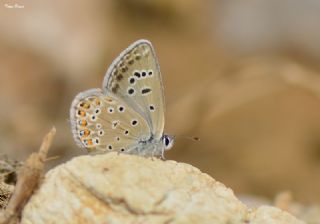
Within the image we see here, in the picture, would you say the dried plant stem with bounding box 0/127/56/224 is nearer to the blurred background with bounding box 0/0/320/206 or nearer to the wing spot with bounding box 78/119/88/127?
the wing spot with bounding box 78/119/88/127

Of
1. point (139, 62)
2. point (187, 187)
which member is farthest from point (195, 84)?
point (187, 187)

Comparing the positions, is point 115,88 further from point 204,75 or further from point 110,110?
point 204,75

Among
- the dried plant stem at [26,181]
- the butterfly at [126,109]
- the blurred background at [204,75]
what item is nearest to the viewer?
the dried plant stem at [26,181]

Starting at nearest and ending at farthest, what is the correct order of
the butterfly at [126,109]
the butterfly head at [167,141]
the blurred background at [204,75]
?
1. the butterfly at [126,109]
2. the butterfly head at [167,141]
3. the blurred background at [204,75]

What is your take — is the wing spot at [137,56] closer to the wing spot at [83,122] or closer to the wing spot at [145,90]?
the wing spot at [145,90]

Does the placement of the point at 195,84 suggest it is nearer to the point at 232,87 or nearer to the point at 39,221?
the point at 232,87

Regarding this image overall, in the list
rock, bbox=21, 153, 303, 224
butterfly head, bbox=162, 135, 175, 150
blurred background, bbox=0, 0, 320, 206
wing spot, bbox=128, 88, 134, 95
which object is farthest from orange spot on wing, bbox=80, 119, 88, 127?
blurred background, bbox=0, 0, 320, 206

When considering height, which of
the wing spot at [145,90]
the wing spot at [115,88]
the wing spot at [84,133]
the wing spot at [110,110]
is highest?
the wing spot at [145,90]

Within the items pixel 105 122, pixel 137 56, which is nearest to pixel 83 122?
pixel 105 122

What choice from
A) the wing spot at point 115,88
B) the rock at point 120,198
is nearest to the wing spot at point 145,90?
the wing spot at point 115,88
